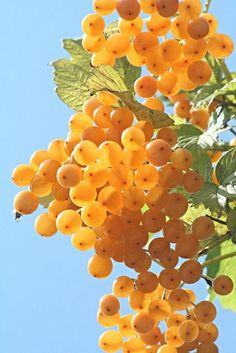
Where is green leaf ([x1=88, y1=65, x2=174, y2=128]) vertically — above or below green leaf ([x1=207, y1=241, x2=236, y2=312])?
above

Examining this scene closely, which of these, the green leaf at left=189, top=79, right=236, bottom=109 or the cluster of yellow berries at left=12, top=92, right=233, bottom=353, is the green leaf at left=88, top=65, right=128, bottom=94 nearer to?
the cluster of yellow berries at left=12, top=92, right=233, bottom=353

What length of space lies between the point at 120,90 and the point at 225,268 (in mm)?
558

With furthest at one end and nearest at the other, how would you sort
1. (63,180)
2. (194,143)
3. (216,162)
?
(216,162) → (194,143) → (63,180)

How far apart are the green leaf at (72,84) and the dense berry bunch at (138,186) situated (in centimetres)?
8

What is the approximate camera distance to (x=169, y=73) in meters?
1.60

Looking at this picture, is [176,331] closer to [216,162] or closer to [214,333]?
[214,333]

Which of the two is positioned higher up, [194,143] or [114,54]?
[114,54]

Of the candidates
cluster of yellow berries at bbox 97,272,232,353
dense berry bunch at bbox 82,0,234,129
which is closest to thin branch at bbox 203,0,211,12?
dense berry bunch at bbox 82,0,234,129

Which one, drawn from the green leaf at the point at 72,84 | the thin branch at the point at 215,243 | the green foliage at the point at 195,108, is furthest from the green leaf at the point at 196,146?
the green leaf at the point at 72,84

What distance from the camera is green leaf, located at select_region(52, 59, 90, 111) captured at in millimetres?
1724

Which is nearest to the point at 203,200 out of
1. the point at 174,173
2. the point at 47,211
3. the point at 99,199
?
the point at 174,173

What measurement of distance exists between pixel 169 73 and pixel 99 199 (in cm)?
33

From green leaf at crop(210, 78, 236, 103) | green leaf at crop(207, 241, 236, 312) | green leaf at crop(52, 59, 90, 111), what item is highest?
green leaf at crop(52, 59, 90, 111)

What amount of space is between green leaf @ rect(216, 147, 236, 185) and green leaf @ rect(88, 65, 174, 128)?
0.44 feet
